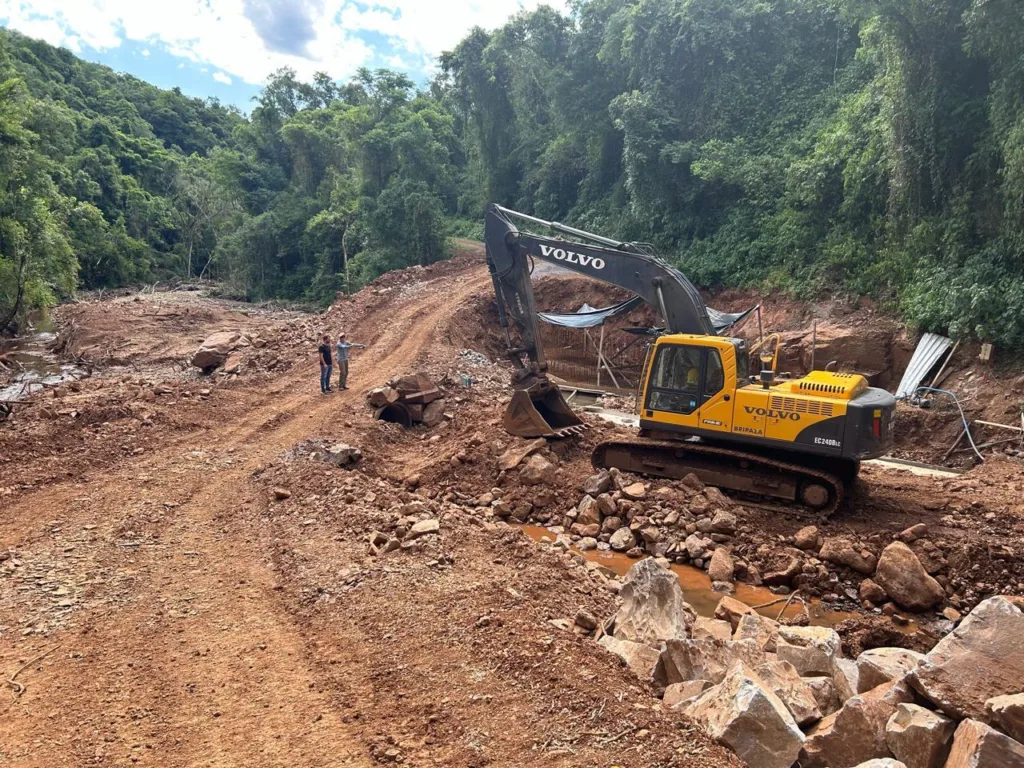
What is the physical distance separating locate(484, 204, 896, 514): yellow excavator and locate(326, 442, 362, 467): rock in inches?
101

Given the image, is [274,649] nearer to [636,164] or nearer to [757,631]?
[757,631]

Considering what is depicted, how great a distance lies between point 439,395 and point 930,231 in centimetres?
1204

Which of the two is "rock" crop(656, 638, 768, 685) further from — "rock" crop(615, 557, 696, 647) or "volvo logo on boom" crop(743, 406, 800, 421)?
"volvo logo on boom" crop(743, 406, 800, 421)

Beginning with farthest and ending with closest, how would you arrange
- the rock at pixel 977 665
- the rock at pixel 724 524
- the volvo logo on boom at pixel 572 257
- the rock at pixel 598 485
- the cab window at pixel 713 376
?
the volvo logo on boom at pixel 572 257
the rock at pixel 598 485
the cab window at pixel 713 376
the rock at pixel 724 524
the rock at pixel 977 665

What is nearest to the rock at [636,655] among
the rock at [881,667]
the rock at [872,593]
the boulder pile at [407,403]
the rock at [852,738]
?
the rock at [852,738]

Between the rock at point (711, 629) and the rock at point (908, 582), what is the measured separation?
2.33 meters

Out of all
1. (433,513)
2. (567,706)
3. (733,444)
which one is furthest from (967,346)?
(567,706)

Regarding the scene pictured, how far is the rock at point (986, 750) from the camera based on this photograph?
10.0ft

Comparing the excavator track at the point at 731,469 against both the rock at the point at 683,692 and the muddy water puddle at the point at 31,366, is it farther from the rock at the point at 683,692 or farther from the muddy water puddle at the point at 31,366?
the muddy water puddle at the point at 31,366

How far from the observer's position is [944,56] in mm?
14430

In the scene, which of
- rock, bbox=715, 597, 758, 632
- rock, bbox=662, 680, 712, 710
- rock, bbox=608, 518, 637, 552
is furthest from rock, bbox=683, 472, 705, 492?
rock, bbox=662, 680, 712, 710

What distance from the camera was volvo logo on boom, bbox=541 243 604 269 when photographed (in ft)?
34.9

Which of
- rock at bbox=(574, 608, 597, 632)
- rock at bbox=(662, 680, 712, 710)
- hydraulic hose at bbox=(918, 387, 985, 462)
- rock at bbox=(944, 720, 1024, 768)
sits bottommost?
rock at bbox=(574, 608, 597, 632)

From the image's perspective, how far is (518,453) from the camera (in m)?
10.6
